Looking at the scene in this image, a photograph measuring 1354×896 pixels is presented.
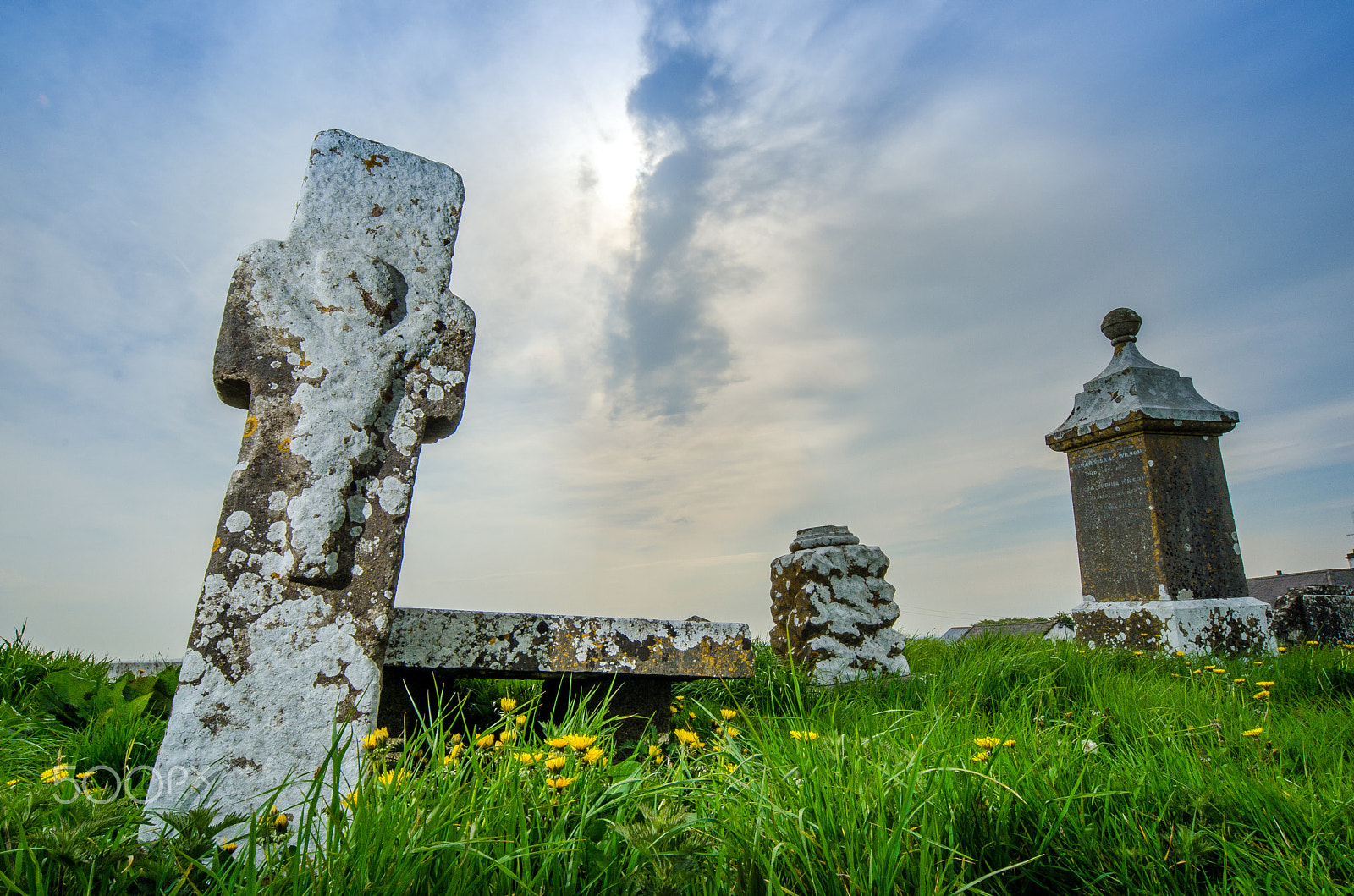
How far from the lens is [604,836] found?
1721mm

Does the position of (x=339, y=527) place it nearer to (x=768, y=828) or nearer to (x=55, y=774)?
(x=55, y=774)

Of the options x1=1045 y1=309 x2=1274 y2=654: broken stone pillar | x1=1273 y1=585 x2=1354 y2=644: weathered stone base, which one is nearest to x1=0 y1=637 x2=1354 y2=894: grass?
x1=1045 y1=309 x2=1274 y2=654: broken stone pillar

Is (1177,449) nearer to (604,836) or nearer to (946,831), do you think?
(946,831)

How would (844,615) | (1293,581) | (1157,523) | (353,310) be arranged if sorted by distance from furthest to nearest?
(1293,581) < (1157,523) < (844,615) < (353,310)

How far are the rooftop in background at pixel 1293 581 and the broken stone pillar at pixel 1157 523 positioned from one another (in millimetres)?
11523

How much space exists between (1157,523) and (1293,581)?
15466 millimetres

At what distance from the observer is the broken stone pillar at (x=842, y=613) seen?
5.31 m

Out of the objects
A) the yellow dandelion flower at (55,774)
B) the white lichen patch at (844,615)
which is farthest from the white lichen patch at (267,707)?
the white lichen patch at (844,615)

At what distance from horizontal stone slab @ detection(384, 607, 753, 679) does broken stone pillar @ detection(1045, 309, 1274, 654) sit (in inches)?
212

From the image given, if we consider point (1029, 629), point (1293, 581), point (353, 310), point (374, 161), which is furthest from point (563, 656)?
point (1293, 581)

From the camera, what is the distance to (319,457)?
2785 millimetres

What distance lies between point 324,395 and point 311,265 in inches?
24.2

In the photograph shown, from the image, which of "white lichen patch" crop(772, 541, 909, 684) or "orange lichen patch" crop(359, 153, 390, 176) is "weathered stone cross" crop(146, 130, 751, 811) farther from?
"white lichen patch" crop(772, 541, 909, 684)

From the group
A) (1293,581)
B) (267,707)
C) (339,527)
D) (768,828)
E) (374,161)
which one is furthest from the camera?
(1293,581)
